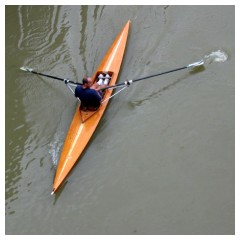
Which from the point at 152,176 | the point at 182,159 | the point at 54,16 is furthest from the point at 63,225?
the point at 54,16

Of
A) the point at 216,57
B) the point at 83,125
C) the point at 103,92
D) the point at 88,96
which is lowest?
the point at 216,57

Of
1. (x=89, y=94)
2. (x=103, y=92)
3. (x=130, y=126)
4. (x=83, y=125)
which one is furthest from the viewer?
(x=103, y=92)

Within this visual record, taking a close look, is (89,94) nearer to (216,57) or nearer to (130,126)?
(130,126)

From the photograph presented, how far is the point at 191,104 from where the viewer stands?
7008 millimetres

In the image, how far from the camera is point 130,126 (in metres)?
6.85

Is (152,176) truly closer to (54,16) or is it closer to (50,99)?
(50,99)

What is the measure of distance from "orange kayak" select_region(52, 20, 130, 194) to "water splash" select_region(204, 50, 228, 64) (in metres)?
1.72

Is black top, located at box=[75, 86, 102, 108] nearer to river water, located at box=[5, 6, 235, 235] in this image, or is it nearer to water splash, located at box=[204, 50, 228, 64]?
river water, located at box=[5, 6, 235, 235]

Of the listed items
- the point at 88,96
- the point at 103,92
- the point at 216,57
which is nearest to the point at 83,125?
the point at 88,96

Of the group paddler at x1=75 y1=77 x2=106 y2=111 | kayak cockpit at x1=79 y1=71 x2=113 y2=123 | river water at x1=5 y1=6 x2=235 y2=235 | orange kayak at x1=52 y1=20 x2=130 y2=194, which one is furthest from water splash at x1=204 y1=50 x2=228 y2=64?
paddler at x1=75 y1=77 x2=106 y2=111

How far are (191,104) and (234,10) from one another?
2.71 m

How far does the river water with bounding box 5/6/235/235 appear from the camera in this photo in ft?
19.4

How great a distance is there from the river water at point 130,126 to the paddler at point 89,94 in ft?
1.27

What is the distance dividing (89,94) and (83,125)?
1.88ft
